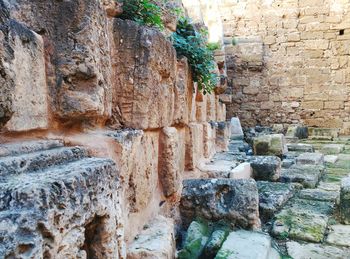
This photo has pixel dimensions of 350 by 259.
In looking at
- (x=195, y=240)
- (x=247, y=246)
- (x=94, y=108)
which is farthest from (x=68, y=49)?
(x=247, y=246)

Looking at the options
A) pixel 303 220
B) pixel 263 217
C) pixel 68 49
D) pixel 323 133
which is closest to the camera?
pixel 68 49

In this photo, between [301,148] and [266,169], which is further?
[301,148]

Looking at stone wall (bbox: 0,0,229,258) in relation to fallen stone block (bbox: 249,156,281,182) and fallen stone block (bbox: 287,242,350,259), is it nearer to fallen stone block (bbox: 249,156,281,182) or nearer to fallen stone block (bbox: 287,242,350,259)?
fallen stone block (bbox: 287,242,350,259)

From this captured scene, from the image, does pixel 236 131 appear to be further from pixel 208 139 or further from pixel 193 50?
pixel 193 50

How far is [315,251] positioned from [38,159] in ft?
6.55

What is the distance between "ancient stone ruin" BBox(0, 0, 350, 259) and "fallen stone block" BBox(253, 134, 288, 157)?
293 millimetres

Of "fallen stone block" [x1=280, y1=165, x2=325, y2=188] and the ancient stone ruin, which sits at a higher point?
the ancient stone ruin

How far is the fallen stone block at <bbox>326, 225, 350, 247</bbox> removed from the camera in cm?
258

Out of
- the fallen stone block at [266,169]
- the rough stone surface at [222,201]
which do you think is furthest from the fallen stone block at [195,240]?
the fallen stone block at [266,169]

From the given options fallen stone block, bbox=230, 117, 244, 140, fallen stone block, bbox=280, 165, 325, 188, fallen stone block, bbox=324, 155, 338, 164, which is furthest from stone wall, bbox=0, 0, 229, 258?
fallen stone block, bbox=230, 117, 244, 140

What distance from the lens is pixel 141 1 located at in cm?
230

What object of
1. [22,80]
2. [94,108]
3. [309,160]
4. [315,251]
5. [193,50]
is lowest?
[315,251]

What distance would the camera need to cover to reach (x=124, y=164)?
1896mm

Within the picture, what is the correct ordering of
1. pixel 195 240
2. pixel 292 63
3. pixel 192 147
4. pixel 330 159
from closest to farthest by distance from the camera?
pixel 195 240
pixel 192 147
pixel 330 159
pixel 292 63
